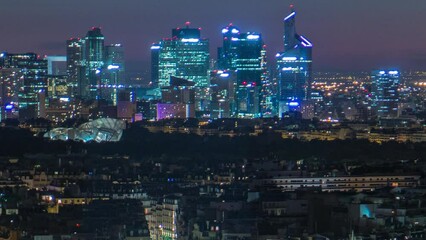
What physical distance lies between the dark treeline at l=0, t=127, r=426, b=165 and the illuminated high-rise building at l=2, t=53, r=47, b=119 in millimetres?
33019

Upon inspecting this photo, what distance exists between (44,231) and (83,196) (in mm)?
10659

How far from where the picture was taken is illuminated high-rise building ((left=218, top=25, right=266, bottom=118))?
13400 centimetres

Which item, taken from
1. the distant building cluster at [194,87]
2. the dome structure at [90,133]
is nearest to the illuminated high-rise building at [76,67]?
the distant building cluster at [194,87]

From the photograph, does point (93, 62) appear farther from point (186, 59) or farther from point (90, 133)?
point (90, 133)

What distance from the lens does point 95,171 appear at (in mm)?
59656

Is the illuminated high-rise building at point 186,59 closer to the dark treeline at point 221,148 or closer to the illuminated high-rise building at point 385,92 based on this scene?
the illuminated high-rise building at point 385,92

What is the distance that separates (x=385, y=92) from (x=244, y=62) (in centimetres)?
1280

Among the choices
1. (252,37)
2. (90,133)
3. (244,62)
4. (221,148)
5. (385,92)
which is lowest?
(221,148)

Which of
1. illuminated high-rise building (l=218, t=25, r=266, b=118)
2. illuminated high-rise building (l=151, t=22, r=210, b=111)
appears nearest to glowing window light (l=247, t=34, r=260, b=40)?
illuminated high-rise building (l=218, t=25, r=266, b=118)

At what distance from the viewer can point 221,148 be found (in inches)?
3199

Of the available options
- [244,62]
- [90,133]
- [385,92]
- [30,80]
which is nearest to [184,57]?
[244,62]

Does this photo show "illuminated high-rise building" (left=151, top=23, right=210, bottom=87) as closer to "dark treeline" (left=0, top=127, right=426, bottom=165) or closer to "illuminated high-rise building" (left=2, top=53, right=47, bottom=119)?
"illuminated high-rise building" (left=2, top=53, right=47, bottom=119)

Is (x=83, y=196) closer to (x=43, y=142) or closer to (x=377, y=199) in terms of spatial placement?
(x=377, y=199)

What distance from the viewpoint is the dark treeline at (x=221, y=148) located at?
7400cm
